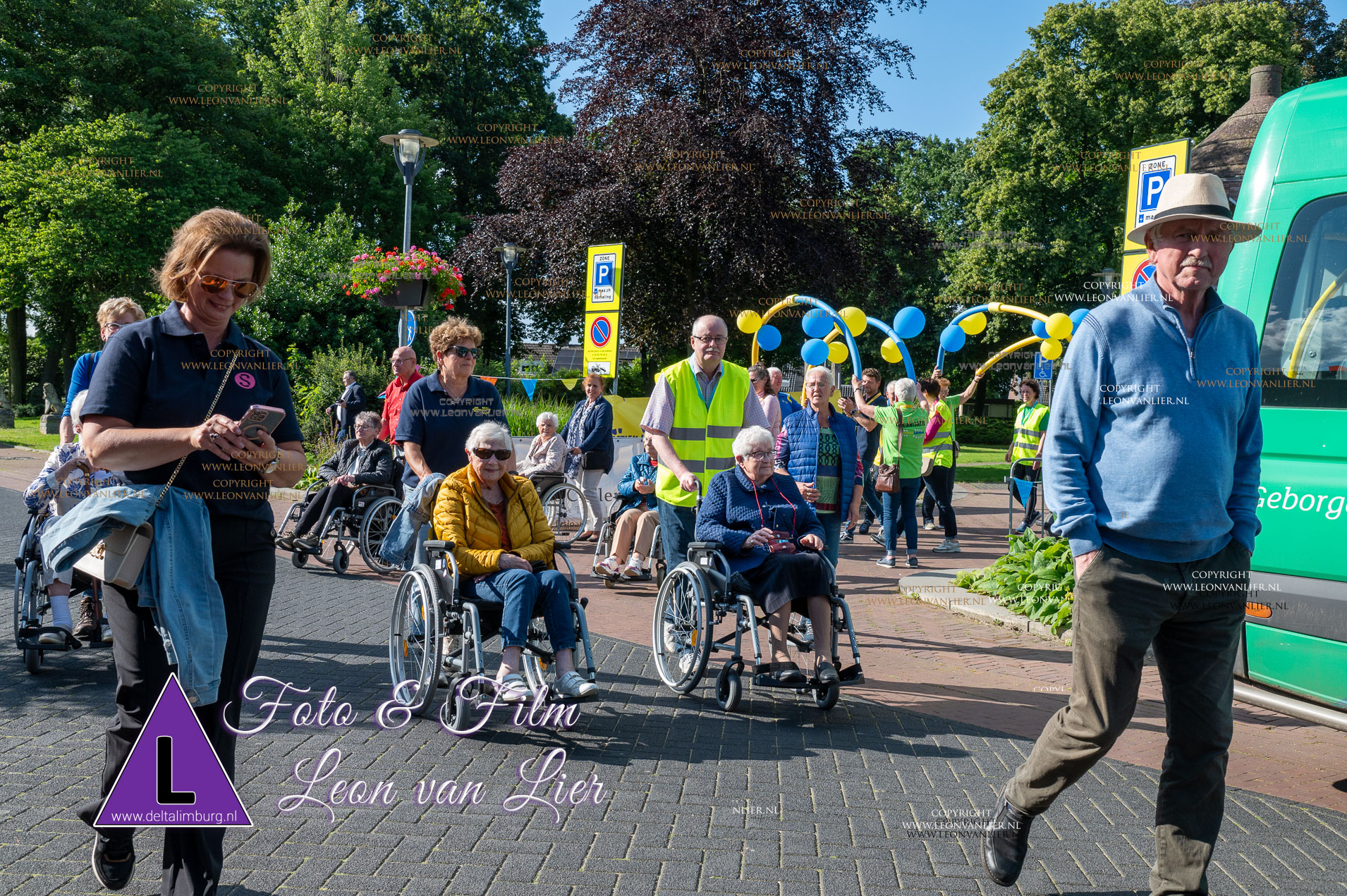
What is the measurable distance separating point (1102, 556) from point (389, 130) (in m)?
35.6

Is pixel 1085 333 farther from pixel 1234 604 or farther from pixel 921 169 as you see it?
pixel 921 169

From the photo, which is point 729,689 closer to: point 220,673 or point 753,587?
point 753,587

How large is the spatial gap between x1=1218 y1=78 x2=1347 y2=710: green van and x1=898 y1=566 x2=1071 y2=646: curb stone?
136 inches

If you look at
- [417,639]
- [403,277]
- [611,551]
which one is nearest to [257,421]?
[417,639]

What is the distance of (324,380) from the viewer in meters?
17.0

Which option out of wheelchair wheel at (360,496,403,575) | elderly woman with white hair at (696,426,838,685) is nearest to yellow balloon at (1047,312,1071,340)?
wheelchair wheel at (360,496,403,575)

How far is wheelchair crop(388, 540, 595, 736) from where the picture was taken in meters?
4.91

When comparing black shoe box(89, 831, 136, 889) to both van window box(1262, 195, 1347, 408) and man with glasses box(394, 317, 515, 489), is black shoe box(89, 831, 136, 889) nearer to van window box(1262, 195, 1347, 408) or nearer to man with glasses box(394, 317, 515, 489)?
man with glasses box(394, 317, 515, 489)

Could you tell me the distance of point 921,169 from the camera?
48375mm

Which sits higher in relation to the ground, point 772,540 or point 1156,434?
point 1156,434

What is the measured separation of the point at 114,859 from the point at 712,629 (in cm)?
316

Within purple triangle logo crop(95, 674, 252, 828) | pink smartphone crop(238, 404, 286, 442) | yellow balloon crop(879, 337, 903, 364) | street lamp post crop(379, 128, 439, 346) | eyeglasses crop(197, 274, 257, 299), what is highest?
street lamp post crop(379, 128, 439, 346)

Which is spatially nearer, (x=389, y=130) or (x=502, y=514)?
(x=502, y=514)

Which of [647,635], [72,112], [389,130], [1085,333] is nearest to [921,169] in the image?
[389,130]
